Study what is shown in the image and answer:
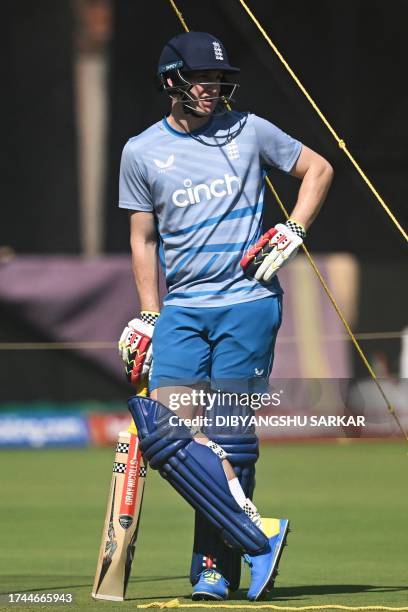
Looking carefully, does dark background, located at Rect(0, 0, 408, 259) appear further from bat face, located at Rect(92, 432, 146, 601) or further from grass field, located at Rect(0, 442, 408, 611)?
bat face, located at Rect(92, 432, 146, 601)

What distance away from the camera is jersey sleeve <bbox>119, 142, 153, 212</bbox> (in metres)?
5.20

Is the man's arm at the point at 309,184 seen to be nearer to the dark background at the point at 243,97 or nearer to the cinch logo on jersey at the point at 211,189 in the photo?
the cinch logo on jersey at the point at 211,189

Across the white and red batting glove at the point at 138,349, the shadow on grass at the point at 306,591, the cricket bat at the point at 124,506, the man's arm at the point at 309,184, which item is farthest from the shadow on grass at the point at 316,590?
the man's arm at the point at 309,184

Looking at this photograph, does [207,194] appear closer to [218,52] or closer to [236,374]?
[218,52]

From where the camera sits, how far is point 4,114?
16.5 metres

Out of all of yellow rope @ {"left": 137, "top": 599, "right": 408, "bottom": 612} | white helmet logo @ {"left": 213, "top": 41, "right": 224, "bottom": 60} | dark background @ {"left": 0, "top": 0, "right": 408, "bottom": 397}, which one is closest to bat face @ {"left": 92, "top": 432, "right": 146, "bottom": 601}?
yellow rope @ {"left": 137, "top": 599, "right": 408, "bottom": 612}

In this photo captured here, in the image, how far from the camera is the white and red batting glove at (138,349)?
5.26 metres

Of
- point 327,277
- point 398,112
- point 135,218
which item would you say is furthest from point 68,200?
point 135,218

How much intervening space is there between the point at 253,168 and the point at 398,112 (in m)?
8.00

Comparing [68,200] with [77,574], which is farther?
[68,200]

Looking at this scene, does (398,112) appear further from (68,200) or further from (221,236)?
(221,236)

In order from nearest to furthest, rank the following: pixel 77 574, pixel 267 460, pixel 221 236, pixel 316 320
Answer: pixel 221 236
pixel 77 574
pixel 267 460
pixel 316 320

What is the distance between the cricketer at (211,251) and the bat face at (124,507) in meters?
0.18

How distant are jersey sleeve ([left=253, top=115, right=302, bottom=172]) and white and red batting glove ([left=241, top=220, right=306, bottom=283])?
0.26m
